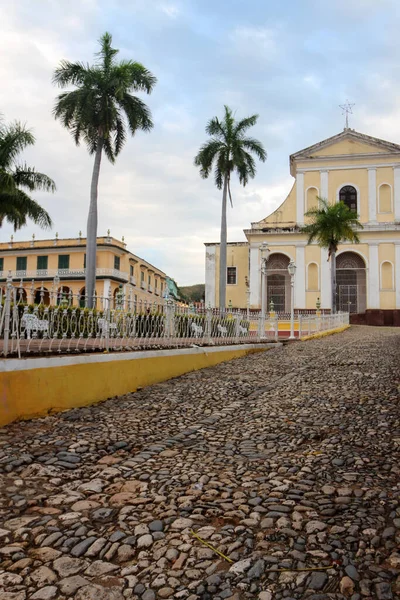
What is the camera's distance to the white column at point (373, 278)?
→ 94.4 feet

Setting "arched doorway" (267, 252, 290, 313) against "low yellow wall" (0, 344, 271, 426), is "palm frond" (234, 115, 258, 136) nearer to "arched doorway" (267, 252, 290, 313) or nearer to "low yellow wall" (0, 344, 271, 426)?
"arched doorway" (267, 252, 290, 313)

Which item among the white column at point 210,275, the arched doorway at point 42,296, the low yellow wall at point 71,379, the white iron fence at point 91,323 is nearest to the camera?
the low yellow wall at point 71,379

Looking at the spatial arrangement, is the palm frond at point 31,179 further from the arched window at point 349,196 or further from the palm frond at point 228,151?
the arched window at point 349,196

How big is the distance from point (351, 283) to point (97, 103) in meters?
19.7

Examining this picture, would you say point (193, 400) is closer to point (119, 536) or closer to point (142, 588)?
point (119, 536)

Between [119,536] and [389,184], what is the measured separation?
31690 mm

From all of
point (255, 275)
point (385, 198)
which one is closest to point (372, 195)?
point (385, 198)

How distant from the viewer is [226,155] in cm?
2280

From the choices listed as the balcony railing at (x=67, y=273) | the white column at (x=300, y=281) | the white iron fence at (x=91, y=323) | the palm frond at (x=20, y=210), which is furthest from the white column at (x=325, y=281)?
the white iron fence at (x=91, y=323)

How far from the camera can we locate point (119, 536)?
224 cm

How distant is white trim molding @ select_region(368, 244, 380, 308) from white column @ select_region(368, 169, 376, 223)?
200 cm

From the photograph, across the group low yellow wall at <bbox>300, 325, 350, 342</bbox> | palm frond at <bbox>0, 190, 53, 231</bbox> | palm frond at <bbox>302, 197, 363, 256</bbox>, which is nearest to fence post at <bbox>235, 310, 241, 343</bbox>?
low yellow wall at <bbox>300, 325, 350, 342</bbox>

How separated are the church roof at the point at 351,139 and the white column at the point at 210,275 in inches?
322

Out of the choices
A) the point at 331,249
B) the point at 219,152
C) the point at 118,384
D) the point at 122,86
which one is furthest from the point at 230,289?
the point at 118,384
